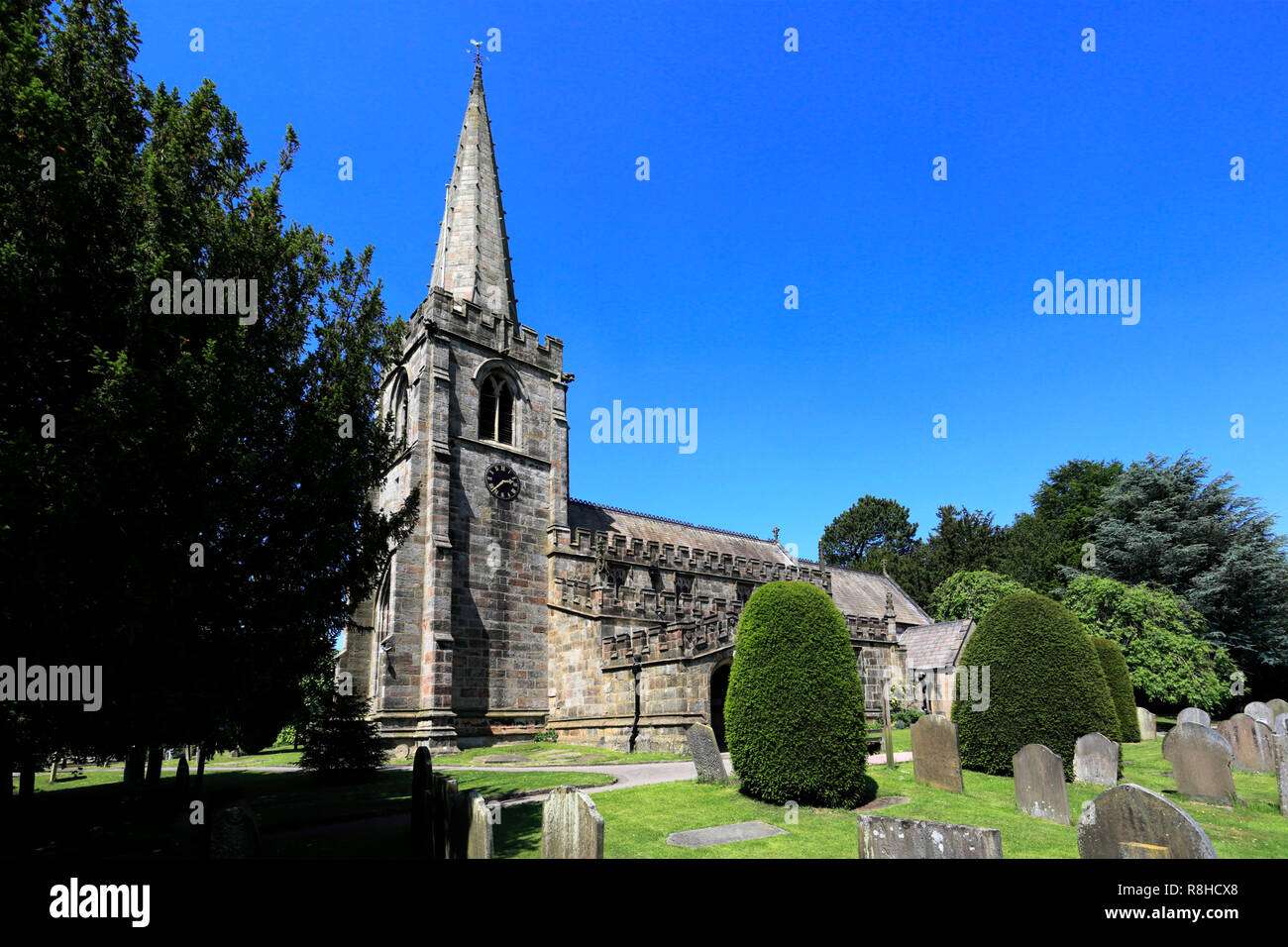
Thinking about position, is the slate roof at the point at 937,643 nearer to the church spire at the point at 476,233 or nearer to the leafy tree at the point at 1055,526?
the leafy tree at the point at 1055,526

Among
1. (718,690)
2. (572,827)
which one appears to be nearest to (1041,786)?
(572,827)

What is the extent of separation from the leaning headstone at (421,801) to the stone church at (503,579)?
1080cm

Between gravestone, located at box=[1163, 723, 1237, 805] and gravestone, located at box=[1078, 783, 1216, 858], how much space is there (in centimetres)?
821

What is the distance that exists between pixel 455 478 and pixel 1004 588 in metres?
38.1

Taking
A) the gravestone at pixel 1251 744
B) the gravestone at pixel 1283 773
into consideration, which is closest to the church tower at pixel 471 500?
the gravestone at pixel 1283 773

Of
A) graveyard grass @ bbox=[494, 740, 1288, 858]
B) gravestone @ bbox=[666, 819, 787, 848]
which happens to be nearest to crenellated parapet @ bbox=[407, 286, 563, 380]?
graveyard grass @ bbox=[494, 740, 1288, 858]

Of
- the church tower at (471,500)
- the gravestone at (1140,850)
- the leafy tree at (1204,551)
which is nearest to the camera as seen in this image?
the gravestone at (1140,850)

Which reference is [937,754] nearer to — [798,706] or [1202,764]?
[798,706]

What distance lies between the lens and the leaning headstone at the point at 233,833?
6.25 meters

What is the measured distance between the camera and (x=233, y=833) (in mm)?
6316

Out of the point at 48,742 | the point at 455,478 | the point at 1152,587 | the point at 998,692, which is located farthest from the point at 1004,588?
the point at 48,742
